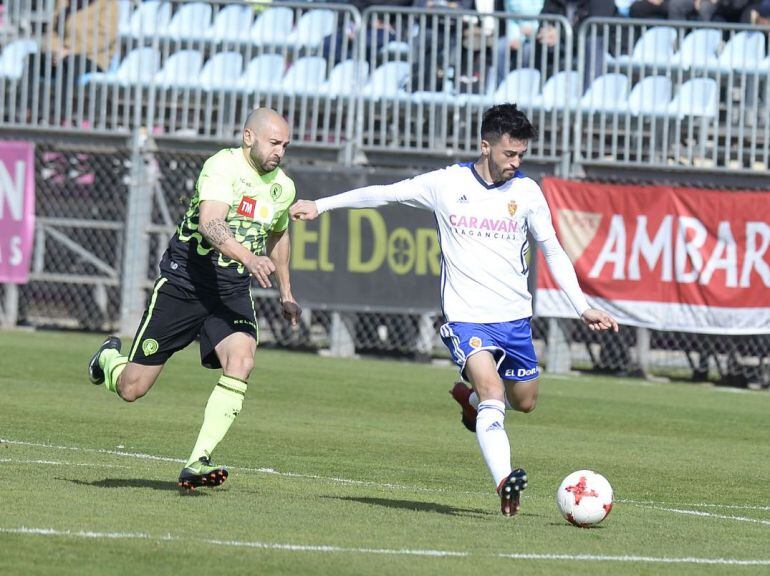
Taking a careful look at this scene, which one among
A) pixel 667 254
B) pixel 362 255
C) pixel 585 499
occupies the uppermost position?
pixel 667 254

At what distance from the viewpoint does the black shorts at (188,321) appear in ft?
29.0

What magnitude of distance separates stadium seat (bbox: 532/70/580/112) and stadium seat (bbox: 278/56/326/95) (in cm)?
288

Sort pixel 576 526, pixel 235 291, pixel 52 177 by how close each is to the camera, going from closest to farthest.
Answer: pixel 576 526, pixel 235 291, pixel 52 177

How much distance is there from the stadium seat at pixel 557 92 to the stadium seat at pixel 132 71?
5.21 metres

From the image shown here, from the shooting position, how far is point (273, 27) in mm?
21000

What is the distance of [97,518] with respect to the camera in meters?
7.22

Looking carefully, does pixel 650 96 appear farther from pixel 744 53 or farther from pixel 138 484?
pixel 138 484

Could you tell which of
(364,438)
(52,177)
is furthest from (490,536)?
(52,177)

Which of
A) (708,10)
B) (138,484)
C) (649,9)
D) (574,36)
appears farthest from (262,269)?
(708,10)

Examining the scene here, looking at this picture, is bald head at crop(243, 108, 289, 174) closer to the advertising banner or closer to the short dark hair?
the short dark hair

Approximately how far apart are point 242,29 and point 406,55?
88.5 inches

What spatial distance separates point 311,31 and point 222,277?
12.5m

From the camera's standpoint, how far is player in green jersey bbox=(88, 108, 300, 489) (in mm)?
8539

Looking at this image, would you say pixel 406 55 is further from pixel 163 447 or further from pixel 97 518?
pixel 97 518
